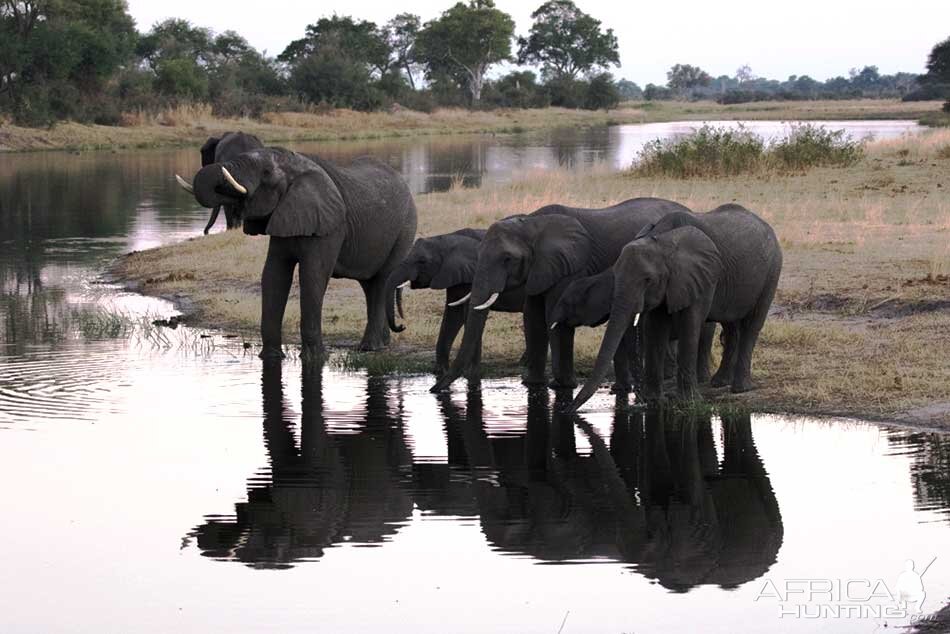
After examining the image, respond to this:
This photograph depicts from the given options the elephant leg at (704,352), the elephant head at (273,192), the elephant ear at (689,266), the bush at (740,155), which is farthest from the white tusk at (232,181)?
the bush at (740,155)

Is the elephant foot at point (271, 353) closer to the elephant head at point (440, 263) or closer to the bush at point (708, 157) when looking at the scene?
the elephant head at point (440, 263)

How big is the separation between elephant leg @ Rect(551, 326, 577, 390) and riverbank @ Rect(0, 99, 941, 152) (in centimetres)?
3758

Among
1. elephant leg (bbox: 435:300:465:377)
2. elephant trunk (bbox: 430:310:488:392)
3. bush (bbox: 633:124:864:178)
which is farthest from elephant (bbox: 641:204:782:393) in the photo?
bush (bbox: 633:124:864:178)

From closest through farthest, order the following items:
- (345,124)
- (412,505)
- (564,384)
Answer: (412,505)
(564,384)
(345,124)

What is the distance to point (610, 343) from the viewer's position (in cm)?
920

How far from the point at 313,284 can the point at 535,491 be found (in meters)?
4.25

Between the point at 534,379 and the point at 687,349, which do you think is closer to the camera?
the point at 687,349

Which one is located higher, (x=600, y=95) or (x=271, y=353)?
(x=600, y=95)

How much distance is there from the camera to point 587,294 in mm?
9766

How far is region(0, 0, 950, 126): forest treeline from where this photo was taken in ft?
175

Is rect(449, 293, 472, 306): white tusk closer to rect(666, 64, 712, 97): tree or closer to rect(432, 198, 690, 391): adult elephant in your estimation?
rect(432, 198, 690, 391): adult elephant

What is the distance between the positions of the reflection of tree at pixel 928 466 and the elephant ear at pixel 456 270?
3291mm

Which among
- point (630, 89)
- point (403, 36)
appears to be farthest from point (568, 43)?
point (630, 89)

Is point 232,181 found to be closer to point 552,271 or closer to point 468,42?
point 552,271
